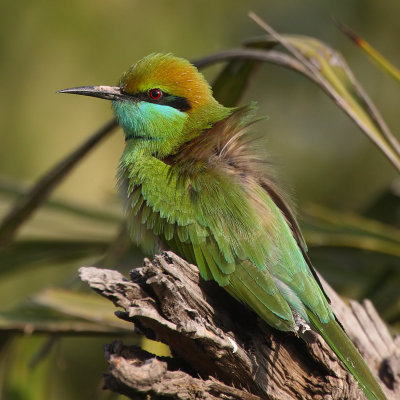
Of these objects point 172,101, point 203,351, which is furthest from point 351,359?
point 172,101

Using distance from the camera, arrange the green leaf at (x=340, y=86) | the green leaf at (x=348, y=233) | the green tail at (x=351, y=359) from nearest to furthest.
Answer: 1. the green tail at (x=351, y=359)
2. the green leaf at (x=340, y=86)
3. the green leaf at (x=348, y=233)

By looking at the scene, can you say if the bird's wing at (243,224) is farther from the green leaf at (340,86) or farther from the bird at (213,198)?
the green leaf at (340,86)

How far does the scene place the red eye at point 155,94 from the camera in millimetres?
2975

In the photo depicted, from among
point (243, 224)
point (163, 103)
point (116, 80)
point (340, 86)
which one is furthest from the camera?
point (116, 80)

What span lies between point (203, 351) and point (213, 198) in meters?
0.58

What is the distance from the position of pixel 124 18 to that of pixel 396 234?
371 cm

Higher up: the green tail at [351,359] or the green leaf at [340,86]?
the green leaf at [340,86]

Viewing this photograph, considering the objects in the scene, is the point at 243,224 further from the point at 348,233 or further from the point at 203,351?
the point at 348,233

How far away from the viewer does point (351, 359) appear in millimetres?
2188

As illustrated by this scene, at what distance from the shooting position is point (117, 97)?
305cm

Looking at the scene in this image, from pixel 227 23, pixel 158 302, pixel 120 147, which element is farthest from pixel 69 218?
pixel 227 23

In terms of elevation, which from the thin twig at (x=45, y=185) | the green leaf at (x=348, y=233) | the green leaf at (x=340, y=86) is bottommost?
the thin twig at (x=45, y=185)

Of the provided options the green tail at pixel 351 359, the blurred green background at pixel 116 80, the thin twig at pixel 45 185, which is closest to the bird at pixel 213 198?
the green tail at pixel 351 359

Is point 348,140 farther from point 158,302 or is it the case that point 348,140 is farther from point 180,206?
point 158,302
